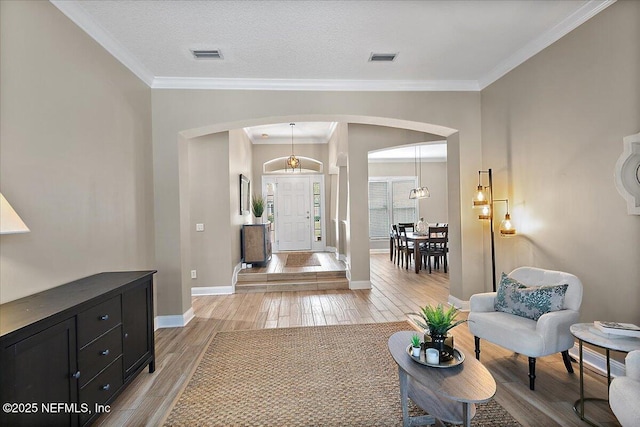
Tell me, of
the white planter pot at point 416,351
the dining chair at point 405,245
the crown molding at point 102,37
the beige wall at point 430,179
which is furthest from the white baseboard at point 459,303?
the beige wall at point 430,179

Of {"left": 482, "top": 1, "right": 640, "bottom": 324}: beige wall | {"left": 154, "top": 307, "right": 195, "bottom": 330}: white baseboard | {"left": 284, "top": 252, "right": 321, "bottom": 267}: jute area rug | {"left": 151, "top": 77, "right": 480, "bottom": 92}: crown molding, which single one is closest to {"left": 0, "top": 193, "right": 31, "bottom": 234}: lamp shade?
{"left": 154, "top": 307, "right": 195, "bottom": 330}: white baseboard

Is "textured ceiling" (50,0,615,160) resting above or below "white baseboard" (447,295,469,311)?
above

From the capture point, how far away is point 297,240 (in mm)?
9398

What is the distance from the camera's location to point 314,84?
4285 mm

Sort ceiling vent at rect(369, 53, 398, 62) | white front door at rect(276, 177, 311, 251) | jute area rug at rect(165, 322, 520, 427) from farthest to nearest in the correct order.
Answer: white front door at rect(276, 177, 311, 251), ceiling vent at rect(369, 53, 398, 62), jute area rug at rect(165, 322, 520, 427)

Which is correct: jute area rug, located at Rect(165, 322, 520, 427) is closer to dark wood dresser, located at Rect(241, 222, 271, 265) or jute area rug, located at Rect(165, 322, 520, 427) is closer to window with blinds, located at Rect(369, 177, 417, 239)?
dark wood dresser, located at Rect(241, 222, 271, 265)

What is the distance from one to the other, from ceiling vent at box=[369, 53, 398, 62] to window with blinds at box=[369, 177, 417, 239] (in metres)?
7.05

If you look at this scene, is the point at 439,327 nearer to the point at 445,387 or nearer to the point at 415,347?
the point at 415,347

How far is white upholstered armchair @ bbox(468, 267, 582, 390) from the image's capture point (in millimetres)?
2506

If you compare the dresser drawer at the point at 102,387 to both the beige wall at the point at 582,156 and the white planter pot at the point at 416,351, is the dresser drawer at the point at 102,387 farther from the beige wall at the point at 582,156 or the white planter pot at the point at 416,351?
the beige wall at the point at 582,156

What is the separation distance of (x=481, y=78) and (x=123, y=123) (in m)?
4.43

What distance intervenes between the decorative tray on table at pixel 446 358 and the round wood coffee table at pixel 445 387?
2 centimetres

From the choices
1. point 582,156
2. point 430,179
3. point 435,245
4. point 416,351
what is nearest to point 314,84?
point 582,156

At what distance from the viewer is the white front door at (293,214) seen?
9.30 meters
